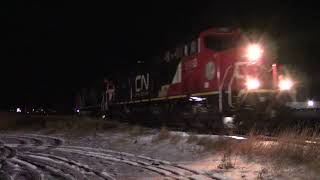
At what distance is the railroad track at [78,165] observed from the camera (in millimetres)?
9711

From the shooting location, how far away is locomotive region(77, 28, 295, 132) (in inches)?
685

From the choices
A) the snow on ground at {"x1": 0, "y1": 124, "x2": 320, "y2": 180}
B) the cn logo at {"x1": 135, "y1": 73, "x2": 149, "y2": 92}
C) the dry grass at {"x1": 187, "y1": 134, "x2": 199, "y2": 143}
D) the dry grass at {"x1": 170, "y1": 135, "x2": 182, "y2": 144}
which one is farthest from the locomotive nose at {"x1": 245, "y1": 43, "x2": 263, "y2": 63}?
the cn logo at {"x1": 135, "y1": 73, "x2": 149, "y2": 92}

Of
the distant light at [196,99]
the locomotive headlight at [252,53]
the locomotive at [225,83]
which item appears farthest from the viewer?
the distant light at [196,99]

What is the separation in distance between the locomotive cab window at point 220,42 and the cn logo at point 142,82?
24.3 ft

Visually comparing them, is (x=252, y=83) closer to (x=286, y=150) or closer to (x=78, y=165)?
(x=286, y=150)

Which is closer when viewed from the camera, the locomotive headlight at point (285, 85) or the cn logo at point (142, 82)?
the locomotive headlight at point (285, 85)

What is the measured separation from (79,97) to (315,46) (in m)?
20.6

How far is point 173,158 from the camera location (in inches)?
459

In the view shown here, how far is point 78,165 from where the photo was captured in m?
11.2

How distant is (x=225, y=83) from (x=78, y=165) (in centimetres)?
799

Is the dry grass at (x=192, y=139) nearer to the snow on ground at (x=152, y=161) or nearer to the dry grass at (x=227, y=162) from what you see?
the snow on ground at (x=152, y=161)

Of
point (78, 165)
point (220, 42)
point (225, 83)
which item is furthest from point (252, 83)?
point (78, 165)

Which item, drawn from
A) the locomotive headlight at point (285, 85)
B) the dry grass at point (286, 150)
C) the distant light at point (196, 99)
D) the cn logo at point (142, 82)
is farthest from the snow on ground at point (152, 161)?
the cn logo at point (142, 82)

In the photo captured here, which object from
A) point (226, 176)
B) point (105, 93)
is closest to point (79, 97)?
point (105, 93)
